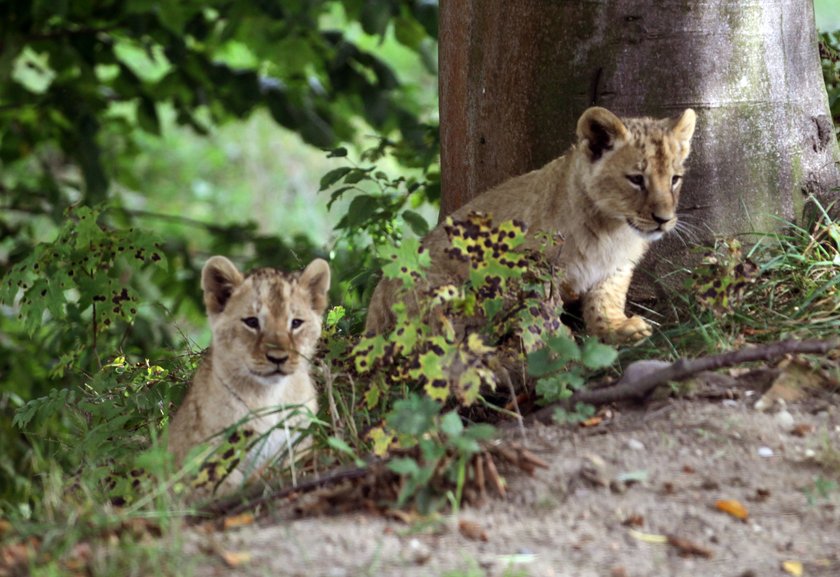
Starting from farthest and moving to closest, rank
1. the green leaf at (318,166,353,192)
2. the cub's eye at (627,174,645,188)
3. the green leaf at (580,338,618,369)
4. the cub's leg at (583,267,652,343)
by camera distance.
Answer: the green leaf at (318,166,353,192) < the cub's eye at (627,174,645,188) < the cub's leg at (583,267,652,343) < the green leaf at (580,338,618,369)

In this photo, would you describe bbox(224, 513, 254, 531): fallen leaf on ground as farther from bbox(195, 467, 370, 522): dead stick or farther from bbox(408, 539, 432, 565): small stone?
bbox(408, 539, 432, 565): small stone

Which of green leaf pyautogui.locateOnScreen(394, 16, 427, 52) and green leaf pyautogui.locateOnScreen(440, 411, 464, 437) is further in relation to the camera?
green leaf pyautogui.locateOnScreen(394, 16, 427, 52)

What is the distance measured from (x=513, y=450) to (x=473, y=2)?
102 inches

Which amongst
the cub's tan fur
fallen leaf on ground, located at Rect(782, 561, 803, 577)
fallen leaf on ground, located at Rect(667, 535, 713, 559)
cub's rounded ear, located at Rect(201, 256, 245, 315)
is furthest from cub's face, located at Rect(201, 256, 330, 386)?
fallen leaf on ground, located at Rect(782, 561, 803, 577)

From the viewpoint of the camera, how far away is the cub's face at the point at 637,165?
5156mm

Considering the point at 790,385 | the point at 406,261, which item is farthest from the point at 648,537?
the point at 406,261

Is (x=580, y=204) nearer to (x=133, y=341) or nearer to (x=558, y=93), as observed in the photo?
(x=558, y=93)

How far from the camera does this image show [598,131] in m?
5.25

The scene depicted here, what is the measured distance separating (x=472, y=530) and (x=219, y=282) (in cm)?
188

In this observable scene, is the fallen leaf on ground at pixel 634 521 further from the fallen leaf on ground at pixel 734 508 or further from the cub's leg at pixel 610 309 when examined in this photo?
the cub's leg at pixel 610 309

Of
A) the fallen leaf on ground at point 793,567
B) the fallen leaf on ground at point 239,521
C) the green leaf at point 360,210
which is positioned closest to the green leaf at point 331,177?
the green leaf at point 360,210

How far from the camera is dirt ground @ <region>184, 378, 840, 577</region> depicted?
3.47 meters

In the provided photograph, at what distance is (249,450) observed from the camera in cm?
439

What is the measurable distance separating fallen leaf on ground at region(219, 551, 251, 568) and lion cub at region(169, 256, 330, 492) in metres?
1.07
